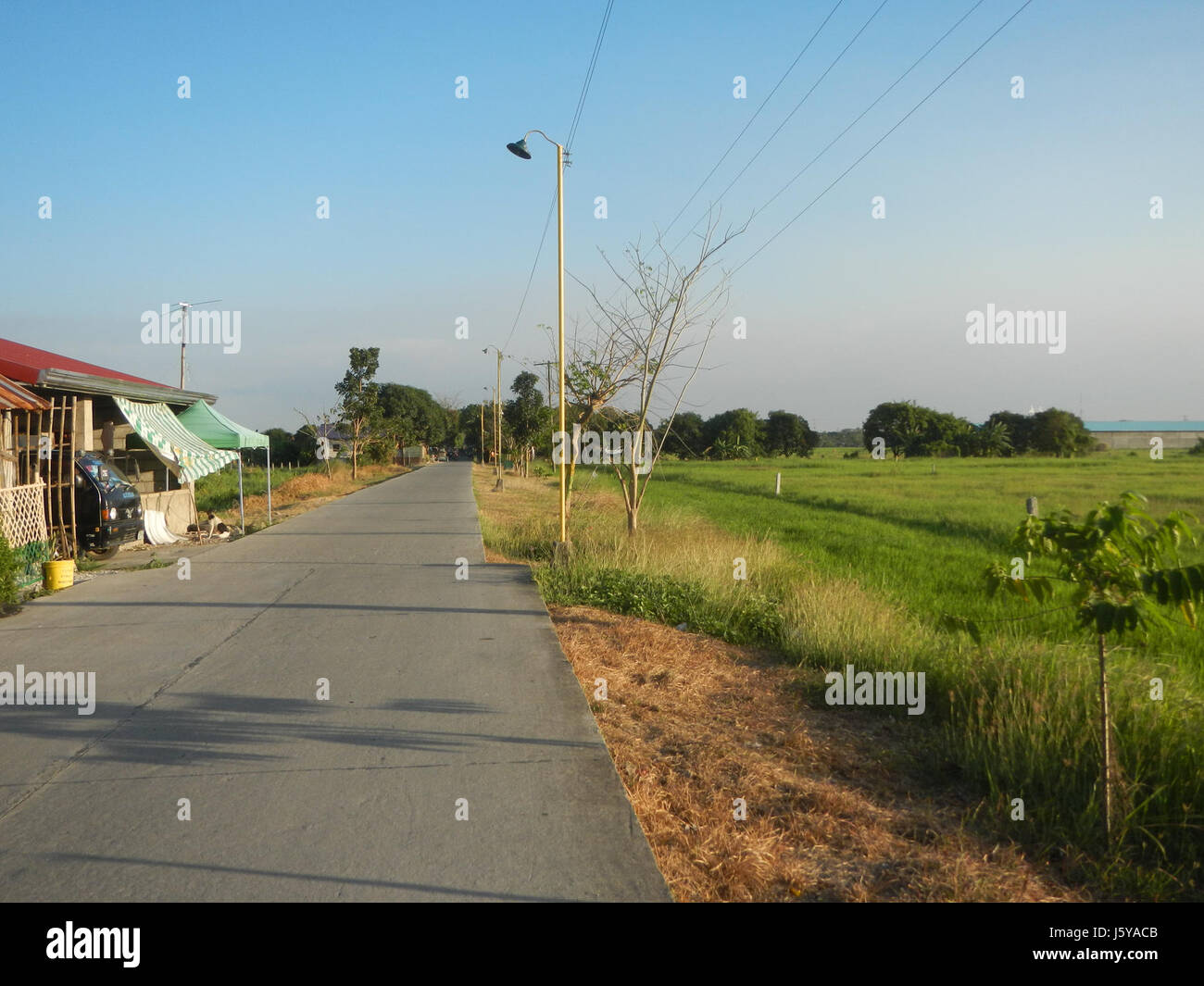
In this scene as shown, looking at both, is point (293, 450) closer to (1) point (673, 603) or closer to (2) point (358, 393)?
(2) point (358, 393)

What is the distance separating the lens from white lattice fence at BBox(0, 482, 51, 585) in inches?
439

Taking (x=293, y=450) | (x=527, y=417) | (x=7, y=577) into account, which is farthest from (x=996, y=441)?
(x=7, y=577)

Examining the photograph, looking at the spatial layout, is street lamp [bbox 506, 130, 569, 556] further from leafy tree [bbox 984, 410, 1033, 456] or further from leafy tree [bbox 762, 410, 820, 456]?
leafy tree [bbox 762, 410, 820, 456]

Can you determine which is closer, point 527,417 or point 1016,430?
point 527,417

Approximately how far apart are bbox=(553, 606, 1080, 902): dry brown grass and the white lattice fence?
26.5 ft

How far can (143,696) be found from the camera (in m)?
6.33

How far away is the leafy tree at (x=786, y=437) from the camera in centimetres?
10550

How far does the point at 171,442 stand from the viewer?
17.0m

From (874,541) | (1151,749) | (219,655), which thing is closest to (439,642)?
(219,655)

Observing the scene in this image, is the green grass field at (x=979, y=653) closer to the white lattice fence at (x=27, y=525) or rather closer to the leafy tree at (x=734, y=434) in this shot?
the white lattice fence at (x=27, y=525)

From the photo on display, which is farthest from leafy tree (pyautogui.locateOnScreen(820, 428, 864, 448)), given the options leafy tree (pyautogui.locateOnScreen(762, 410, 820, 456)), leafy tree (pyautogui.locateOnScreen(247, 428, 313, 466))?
leafy tree (pyautogui.locateOnScreen(247, 428, 313, 466))

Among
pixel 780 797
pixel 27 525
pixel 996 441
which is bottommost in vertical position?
pixel 780 797

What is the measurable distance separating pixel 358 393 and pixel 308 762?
49717 millimetres
